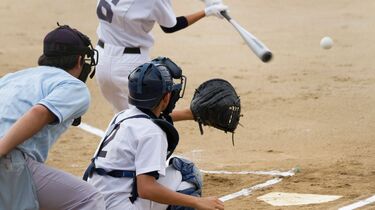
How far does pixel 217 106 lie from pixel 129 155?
86cm

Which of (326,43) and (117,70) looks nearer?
(117,70)

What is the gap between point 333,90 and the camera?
39.0ft

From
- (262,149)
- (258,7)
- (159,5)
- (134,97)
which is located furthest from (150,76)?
(258,7)

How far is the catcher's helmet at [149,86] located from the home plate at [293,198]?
7.78ft

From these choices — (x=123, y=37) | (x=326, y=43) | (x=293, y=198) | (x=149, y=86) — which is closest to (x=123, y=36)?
(x=123, y=37)

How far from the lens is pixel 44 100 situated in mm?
4980

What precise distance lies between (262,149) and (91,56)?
4.24m

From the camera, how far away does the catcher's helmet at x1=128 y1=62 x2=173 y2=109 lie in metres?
5.29

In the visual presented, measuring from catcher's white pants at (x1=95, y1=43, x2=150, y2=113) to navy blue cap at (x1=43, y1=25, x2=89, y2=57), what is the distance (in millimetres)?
2351

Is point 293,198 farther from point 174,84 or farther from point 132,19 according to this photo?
point 174,84

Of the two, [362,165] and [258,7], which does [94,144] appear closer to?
[362,165]

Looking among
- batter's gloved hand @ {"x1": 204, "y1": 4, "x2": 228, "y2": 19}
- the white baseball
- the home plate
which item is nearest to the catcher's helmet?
the home plate

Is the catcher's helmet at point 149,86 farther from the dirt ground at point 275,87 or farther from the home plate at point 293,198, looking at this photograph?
the home plate at point 293,198

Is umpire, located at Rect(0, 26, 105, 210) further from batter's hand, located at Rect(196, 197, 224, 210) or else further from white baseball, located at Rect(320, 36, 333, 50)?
white baseball, located at Rect(320, 36, 333, 50)
